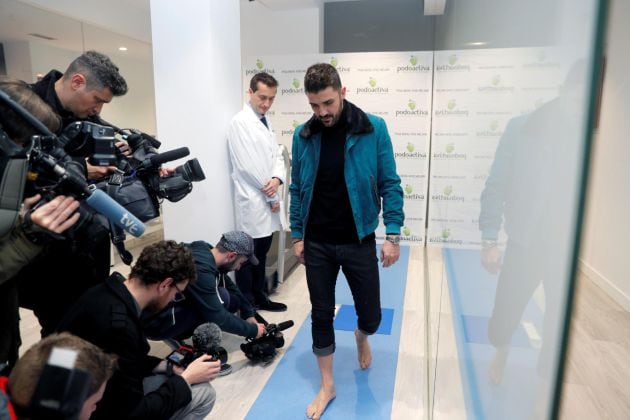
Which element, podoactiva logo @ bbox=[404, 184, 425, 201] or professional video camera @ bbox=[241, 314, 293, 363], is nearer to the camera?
→ professional video camera @ bbox=[241, 314, 293, 363]

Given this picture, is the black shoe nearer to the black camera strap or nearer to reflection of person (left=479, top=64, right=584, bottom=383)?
the black camera strap

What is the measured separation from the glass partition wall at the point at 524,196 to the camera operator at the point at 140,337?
963 mm

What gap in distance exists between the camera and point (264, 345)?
243 centimetres

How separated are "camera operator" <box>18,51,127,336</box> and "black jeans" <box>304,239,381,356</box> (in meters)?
0.91

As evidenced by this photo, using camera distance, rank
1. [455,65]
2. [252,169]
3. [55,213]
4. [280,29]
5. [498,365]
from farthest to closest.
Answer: [280,29], [252,169], [455,65], [55,213], [498,365]

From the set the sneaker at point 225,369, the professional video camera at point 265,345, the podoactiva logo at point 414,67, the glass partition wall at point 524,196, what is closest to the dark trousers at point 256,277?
the professional video camera at point 265,345

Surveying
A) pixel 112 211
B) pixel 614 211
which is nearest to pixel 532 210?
pixel 112 211

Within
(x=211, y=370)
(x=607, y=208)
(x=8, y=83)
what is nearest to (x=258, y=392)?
(x=211, y=370)

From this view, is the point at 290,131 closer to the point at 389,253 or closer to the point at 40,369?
the point at 389,253

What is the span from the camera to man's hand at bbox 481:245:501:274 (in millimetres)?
635

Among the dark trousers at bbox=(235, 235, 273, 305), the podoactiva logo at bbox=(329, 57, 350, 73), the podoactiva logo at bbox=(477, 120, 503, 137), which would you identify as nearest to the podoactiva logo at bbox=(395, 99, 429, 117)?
the podoactiva logo at bbox=(329, 57, 350, 73)

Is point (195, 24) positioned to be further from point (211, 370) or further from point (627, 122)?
point (627, 122)

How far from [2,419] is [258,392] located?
1.58 m

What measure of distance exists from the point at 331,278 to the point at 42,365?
1516 mm
